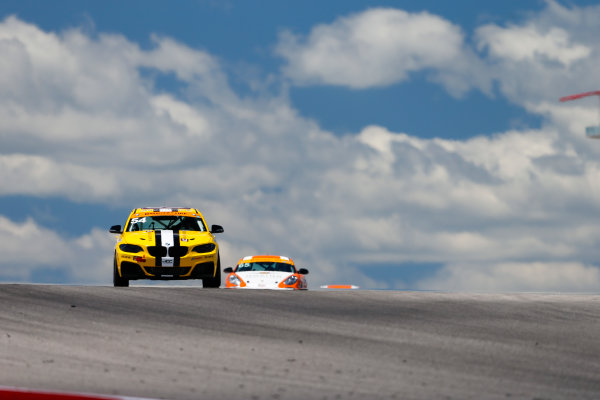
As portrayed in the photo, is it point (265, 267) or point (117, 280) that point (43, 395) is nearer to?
point (117, 280)

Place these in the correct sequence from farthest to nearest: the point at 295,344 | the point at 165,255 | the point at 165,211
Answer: the point at 165,211, the point at 165,255, the point at 295,344

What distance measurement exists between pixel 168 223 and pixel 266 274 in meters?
2.76

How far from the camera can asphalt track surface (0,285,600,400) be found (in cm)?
1147

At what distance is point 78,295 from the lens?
2028cm

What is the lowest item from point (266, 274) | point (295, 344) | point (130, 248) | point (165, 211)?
point (295, 344)

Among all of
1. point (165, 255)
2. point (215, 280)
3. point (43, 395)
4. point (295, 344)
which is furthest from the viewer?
point (215, 280)

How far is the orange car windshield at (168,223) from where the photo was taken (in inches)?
945

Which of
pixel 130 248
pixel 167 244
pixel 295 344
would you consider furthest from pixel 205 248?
pixel 295 344

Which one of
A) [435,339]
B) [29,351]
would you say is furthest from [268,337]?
[29,351]

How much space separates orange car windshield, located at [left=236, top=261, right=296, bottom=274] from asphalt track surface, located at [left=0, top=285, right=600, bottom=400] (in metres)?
3.07

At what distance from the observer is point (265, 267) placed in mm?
25516

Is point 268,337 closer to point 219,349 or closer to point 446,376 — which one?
point 219,349

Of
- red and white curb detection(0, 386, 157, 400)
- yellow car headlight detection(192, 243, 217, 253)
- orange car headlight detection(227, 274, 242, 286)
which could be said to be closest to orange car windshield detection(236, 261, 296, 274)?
orange car headlight detection(227, 274, 242, 286)

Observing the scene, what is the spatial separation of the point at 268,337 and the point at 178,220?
941 cm
